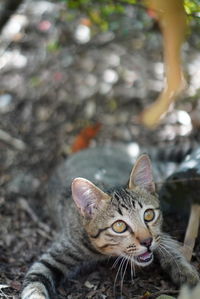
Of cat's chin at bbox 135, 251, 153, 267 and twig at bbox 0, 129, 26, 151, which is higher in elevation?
twig at bbox 0, 129, 26, 151

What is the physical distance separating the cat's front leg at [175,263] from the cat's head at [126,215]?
24 cm

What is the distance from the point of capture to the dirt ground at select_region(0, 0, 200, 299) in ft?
18.0

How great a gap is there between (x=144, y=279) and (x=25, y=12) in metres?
5.54

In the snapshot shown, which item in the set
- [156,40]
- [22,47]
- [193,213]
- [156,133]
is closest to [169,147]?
[156,133]

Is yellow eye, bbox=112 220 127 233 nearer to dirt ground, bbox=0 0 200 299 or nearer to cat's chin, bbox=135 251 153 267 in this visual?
cat's chin, bbox=135 251 153 267

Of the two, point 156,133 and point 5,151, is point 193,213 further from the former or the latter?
point 5,151

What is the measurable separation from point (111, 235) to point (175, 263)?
551 millimetres

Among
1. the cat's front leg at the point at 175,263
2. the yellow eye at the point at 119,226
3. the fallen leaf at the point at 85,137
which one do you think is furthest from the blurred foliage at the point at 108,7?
the cat's front leg at the point at 175,263

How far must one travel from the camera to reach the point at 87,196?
3746 millimetres

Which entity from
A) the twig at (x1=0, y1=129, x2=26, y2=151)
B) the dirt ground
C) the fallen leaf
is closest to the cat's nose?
the dirt ground

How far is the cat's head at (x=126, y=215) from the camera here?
11.5ft

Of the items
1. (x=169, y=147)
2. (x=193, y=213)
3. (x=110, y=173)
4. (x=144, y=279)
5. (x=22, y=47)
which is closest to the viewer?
(x=144, y=279)

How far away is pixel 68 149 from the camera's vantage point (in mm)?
6293

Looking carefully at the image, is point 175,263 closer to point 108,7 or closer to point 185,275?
point 185,275
